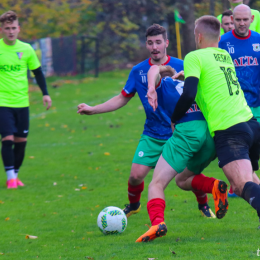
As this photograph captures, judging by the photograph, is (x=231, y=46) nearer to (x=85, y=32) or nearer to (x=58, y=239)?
(x=58, y=239)

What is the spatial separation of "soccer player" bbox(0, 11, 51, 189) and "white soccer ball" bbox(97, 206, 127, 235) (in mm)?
3409

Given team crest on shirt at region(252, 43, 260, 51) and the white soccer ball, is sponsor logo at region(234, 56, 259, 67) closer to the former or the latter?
team crest on shirt at region(252, 43, 260, 51)

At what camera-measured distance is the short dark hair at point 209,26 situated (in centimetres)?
463

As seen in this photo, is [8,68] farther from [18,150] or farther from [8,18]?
[18,150]

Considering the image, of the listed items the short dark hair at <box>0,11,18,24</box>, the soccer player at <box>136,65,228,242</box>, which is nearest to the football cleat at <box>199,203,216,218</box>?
the soccer player at <box>136,65,228,242</box>

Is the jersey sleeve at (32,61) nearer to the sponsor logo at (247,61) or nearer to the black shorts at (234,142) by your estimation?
the sponsor logo at (247,61)

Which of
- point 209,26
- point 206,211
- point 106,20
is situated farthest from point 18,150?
point 106,20

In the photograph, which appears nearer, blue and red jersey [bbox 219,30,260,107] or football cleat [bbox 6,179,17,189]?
blue and red jersey [bbox 219,30,260,107]

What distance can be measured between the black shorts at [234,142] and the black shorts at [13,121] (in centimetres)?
465

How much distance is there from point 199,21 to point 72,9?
30289 mm

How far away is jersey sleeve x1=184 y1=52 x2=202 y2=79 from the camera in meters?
4.45

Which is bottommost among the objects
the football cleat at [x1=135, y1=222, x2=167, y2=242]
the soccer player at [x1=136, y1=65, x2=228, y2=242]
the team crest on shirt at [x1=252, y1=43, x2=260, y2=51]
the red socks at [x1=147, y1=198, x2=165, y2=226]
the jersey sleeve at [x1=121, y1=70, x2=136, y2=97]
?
the football cleat at [x1=135, y1=222, x2=167, y2=242]

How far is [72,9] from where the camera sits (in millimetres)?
33719

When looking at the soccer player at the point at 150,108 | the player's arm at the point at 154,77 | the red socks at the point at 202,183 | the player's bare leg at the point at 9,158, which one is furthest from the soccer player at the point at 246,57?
the player's bare leg at the point at 9,158
